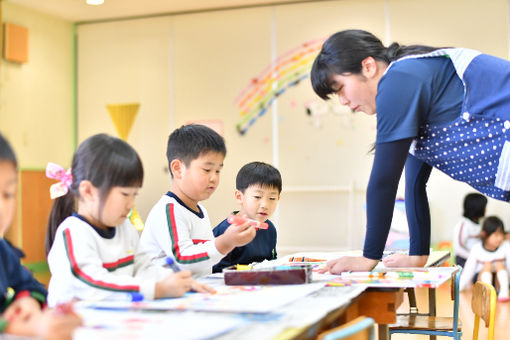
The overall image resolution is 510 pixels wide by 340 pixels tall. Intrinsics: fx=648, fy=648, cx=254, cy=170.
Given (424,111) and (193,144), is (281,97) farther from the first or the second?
(424,111)

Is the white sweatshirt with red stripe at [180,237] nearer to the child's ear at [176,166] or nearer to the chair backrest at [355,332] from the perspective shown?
the child's ear at [176,166]

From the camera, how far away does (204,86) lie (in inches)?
254

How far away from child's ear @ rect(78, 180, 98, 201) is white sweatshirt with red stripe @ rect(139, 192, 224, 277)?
0.28 m

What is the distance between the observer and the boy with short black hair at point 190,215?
1714mm

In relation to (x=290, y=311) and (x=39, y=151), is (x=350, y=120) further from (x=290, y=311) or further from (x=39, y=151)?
(x=290, y=311)

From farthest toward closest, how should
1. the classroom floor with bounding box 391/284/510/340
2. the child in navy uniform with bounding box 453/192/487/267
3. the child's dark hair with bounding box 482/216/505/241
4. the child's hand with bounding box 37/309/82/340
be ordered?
the child in navy uniform with bounding box 453/192/487/267 < the child's dark hair with bounding box 482/216/505/241 < the classroom floor with bounding box 391/284/510/340 < the child's hand with bounding box 37/309/82/340

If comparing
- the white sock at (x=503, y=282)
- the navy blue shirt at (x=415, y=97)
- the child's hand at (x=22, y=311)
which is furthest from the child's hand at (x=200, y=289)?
the white sock at (x=503, y=282)

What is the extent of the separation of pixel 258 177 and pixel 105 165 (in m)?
1.26

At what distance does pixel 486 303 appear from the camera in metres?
1.85

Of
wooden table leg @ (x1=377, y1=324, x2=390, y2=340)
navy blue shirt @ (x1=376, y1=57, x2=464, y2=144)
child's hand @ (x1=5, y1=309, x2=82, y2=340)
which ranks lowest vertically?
wooden table leg @ (x1=377, y1=324, x2=390, y2=340)

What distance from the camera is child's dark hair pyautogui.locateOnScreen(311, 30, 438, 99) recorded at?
1.76 m

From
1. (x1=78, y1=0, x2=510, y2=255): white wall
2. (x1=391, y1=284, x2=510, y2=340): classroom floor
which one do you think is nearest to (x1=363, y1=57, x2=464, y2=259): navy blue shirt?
(x1=391, y1=284, x2=510, y2=340): classroom floor

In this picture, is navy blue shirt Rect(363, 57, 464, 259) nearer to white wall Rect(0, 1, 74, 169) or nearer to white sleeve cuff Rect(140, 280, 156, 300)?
white sleeve cuff Rect(140, 280, 156, 300)

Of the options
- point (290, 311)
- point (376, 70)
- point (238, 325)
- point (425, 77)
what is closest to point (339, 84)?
point (376, 70)
